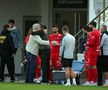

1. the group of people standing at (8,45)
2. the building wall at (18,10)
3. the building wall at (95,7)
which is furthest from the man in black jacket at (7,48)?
the building wall at (18,10)

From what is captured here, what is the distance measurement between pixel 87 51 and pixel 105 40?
694 mm

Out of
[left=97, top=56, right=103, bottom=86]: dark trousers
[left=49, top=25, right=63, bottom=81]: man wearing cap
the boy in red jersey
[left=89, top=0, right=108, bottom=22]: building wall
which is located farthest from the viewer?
[left=89, top=0, right=108, bottom=22]: building wall

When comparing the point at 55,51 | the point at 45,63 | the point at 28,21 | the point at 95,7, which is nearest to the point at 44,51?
the point at 45,63

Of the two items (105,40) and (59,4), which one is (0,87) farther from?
(59,4)

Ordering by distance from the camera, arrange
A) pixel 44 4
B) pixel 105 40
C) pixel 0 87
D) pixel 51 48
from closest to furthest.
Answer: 1. pixel 0 87
2. pixel 105 40
3. pixel 51 48
4. pixel 44 4

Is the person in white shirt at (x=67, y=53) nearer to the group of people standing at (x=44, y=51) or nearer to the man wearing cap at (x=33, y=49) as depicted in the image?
the group of people standing at (x=44, y=51)

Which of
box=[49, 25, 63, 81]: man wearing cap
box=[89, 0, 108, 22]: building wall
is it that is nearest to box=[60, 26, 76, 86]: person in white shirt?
box=[49, 25, 63, 81]: man wearing cap

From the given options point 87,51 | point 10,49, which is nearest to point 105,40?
point 87,51

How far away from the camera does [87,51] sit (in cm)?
2053

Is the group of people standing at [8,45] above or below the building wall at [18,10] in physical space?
below

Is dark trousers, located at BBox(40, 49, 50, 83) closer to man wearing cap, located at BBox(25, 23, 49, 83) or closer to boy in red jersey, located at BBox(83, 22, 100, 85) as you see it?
man wearing cap, located at BBox(25, 23, 49, 83)

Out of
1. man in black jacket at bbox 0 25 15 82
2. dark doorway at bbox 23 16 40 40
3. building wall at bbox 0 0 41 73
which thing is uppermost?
building wall at bbox 0 0 41 73

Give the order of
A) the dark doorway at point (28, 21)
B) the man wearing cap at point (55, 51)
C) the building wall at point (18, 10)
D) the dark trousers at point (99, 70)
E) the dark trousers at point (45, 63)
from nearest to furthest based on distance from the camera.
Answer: the dark trousers at point (99, 70), the dark trousers at point (45, 63), the man wearing cap at point (55, 51), the building wall at point (18, 10), the dark doorway at point (28, 21)

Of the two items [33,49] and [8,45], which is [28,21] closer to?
[8,45]
